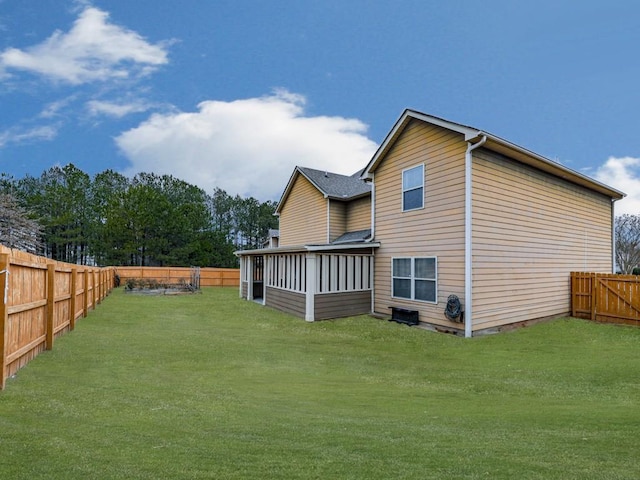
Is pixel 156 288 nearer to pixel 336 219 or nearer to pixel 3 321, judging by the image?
pixel 336 219

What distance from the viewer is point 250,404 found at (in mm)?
4570

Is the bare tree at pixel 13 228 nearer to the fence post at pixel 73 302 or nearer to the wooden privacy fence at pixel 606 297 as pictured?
the fence post at pixel 73 302

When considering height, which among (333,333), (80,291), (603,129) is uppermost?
(603,129)

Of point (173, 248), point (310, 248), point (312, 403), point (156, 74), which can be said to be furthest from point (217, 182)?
point (312, 403)

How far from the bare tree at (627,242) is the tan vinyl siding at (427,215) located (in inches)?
1092

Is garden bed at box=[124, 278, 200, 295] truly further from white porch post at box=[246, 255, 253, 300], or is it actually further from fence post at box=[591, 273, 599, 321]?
A: fence post at box=[591, 273, 599, 321]

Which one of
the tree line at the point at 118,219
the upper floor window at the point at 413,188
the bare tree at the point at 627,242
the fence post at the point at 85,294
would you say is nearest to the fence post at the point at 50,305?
the fence post at the point at 85,294

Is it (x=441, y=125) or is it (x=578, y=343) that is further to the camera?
(x=441, y=125)

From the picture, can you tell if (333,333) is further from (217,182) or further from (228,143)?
(217,182)

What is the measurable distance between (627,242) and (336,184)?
2810 cm

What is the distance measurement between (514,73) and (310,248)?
34.7ft

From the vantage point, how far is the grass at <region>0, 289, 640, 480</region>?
2.76 m

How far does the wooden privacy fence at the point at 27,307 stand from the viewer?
4.68m

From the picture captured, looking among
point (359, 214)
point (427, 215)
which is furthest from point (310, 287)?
point (359, 214)
